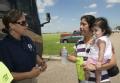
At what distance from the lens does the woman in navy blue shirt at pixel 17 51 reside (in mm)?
4590

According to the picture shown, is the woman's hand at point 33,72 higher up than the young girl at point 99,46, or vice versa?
the young girl at point 99,46

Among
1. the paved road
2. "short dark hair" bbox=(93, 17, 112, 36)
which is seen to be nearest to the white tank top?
"short dark hair" bbox=(93, 17, 112, 36)

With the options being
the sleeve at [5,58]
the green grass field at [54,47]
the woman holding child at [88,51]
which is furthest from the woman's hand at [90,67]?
the green grass field at [54,47]

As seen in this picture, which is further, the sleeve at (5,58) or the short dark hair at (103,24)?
the short dark hair at (103,24)

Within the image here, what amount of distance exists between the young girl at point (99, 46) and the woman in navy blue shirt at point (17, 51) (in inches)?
30.9

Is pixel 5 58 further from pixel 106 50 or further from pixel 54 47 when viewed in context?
pixel 54 47

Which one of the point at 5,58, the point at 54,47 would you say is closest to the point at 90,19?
the point at 5,58

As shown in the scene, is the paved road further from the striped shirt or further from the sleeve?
the sleeve

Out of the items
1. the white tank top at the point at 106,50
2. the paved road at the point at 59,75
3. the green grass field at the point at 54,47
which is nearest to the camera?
the white tank top at the point at 106,50

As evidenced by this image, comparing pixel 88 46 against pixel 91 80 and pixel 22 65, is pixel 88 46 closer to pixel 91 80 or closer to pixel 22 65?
pixel 91 80

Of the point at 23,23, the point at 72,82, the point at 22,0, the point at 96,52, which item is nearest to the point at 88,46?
the point at 96,52

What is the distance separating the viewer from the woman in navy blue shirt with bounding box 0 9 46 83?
4590mm

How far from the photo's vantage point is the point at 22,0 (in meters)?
9.54

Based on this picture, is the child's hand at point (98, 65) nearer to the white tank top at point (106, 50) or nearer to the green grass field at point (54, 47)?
the white tank top at point (106, 50)
